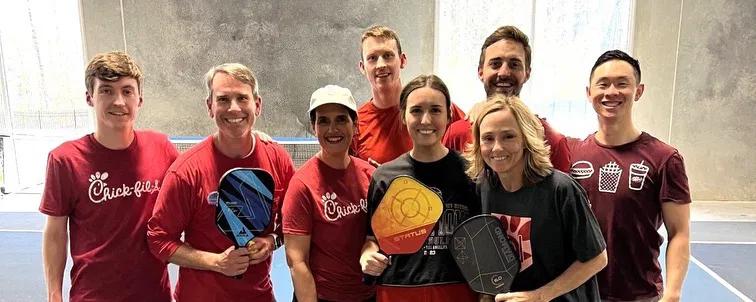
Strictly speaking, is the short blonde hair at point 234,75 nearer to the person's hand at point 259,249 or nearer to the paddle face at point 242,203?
the paddle face at point 242,203

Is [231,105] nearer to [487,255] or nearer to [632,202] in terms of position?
Result: [487,255]

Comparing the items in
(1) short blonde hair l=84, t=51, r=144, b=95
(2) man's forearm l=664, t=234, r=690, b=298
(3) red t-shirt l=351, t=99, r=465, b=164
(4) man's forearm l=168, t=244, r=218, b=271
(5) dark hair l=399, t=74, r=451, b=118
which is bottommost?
(2) man's forearm l=664, t=234, r=690, b=298

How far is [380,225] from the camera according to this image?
2.07 meters

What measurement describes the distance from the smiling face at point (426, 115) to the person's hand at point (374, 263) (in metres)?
0.50

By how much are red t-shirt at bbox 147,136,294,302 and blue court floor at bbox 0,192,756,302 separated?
215 centimetres

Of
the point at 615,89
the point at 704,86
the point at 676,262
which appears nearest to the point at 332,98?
the point at 615,89

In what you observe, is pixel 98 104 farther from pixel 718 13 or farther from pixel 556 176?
pixel 718 13

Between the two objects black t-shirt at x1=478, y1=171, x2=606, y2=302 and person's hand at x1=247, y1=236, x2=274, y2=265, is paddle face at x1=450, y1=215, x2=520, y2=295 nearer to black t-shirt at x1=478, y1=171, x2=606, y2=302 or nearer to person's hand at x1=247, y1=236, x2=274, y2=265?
black t-shirt at x1=478, y1=171, x2=606, y2=302

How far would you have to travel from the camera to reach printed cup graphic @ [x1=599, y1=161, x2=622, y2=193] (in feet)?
7.72

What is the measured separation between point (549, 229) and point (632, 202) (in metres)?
0.66

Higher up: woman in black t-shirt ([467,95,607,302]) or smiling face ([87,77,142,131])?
smiling face ([87,77,142,131])

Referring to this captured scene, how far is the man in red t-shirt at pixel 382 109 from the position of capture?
283 cm

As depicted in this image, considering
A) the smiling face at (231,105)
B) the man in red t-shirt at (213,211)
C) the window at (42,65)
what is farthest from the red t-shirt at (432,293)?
the window at (42,65)

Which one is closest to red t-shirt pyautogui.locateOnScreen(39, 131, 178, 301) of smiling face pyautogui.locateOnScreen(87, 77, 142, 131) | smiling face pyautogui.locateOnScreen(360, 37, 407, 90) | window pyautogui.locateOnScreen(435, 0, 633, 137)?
smiling face pyautogui.locateOnScreen(87, 77, 142, 131)
